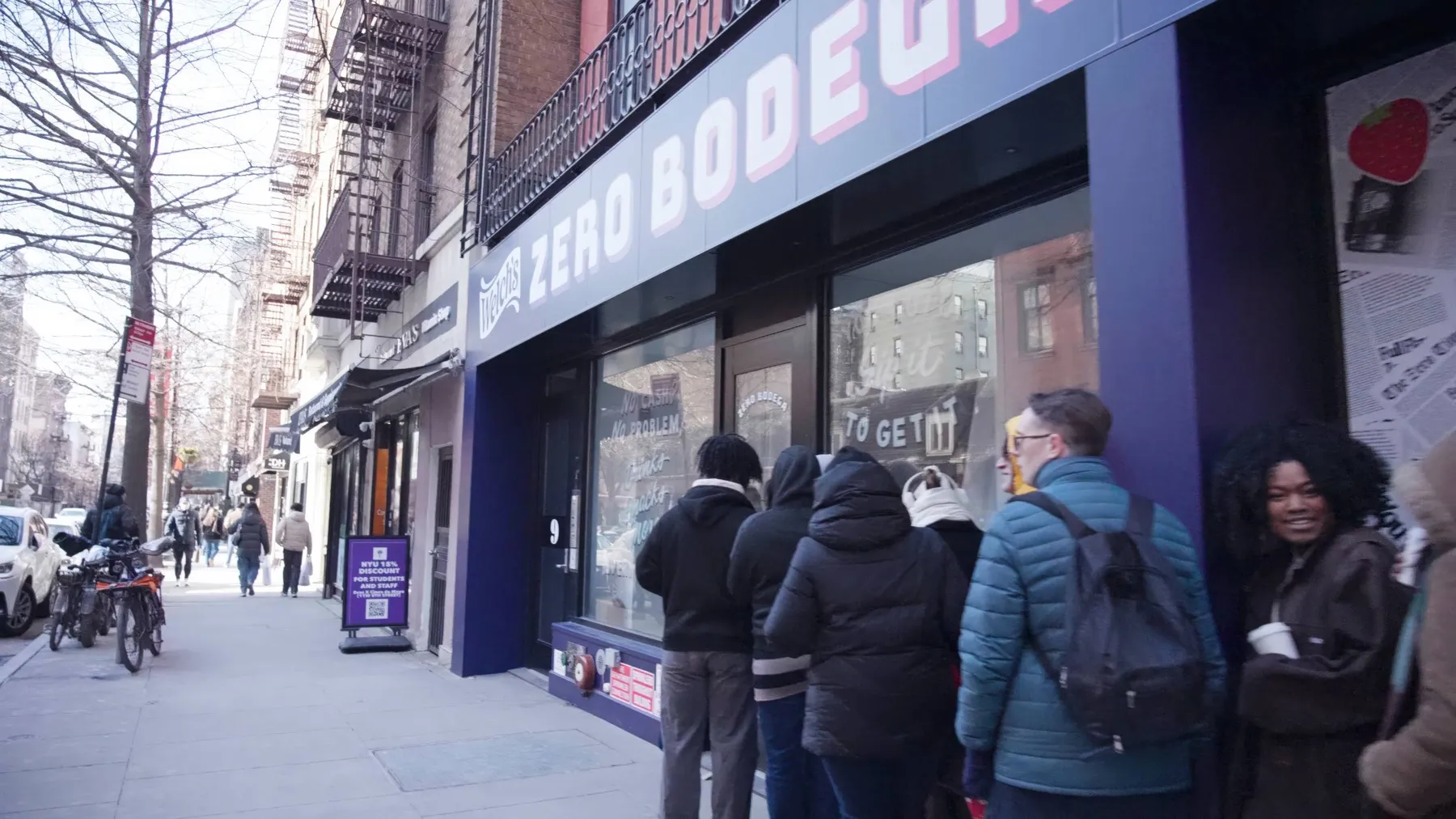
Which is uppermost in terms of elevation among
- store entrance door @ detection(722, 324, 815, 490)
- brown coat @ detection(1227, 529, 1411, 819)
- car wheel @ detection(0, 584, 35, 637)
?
store entrance door @ detection(722, 324, 815, 490)

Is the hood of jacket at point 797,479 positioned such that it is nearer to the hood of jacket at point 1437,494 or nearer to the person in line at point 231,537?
the hood of jacket at point 1437,494

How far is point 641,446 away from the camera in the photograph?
311 inches

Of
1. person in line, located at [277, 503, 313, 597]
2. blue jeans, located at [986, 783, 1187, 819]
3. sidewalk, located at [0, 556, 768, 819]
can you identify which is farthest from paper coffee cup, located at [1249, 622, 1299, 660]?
person in line, located at [277, 503, 313, 597]

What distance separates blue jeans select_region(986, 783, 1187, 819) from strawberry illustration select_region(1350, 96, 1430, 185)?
7.07 feet

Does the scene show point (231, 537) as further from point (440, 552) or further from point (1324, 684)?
point (1324, 684)

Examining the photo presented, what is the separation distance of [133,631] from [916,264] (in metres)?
8.72

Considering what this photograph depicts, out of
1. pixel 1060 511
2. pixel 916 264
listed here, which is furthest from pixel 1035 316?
pixel 1060 511

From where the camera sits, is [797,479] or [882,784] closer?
[882,784]

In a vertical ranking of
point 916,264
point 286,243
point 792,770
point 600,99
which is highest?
point 286,243

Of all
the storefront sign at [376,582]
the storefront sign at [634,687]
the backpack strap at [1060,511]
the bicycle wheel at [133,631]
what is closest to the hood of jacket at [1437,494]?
the backpack strap at [1060,511]

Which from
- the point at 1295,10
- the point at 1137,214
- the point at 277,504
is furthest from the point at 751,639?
the point at 277,504

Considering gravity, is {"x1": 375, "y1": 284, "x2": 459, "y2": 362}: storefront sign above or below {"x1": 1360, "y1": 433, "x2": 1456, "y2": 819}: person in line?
above

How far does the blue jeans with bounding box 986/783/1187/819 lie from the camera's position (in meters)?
2.32

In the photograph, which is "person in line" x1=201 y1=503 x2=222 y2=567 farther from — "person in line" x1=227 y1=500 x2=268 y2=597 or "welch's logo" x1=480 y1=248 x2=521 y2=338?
"welch's logo" x1=480 y1=248 x2=521 y2=338
